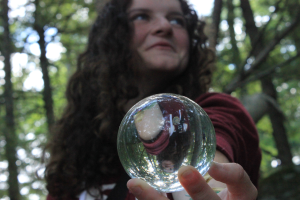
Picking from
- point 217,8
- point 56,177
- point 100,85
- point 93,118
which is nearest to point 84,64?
point 100,85

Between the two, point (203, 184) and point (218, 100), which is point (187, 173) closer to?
point (203, 184)

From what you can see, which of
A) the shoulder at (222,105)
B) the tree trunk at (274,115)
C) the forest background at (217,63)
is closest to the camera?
the shoulder at (222,105)

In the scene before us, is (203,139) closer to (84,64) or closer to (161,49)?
(161,49)

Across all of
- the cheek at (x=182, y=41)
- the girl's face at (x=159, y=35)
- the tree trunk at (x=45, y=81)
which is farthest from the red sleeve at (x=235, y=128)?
the tree trunk at (x=45, y=81)

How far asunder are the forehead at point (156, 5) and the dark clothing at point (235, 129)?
1058 millimetres

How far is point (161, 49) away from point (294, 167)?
5009 millimetres

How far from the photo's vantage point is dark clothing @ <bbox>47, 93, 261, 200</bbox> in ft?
5.83

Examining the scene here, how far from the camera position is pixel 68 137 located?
9.84ft

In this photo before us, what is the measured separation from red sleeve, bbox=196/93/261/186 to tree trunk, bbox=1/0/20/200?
381cm

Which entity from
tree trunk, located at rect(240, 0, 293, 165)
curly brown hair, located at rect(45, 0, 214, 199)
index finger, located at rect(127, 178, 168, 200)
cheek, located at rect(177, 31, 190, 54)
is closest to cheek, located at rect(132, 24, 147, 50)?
curly brown hair, located at rect(45, 0, 214, 199)

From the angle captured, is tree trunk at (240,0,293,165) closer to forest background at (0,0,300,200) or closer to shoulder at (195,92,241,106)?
forest background at (0,0,300,200)

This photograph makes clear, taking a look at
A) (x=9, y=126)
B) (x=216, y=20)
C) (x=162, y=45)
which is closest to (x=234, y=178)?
(x=162, y=45)

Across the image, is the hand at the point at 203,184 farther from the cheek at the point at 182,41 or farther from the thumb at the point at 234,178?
the cheek at the point at 182,41

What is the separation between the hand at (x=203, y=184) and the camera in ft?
3.24
